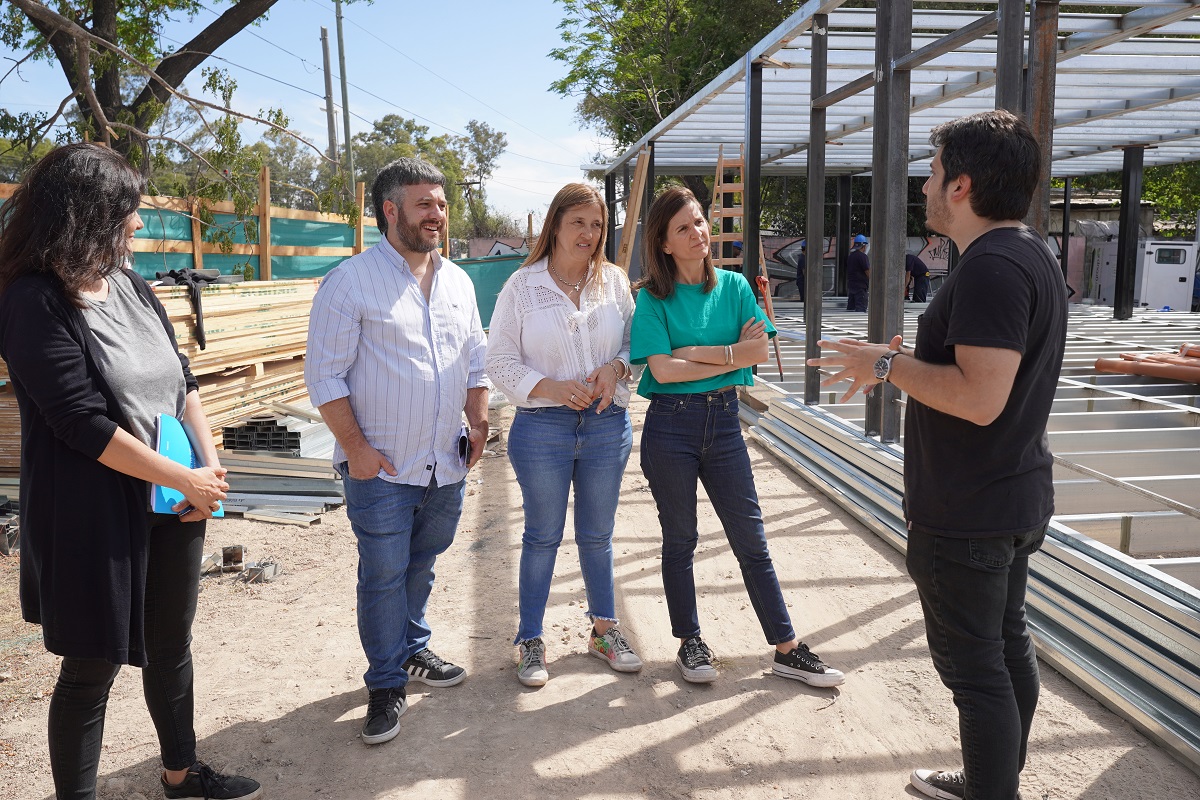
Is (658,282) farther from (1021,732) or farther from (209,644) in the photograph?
(209,644)

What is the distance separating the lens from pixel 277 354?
8891mm

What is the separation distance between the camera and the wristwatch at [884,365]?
2.47 metres

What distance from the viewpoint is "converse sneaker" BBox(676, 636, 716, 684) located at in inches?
147

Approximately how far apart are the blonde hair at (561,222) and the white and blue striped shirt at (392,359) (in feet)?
1.59

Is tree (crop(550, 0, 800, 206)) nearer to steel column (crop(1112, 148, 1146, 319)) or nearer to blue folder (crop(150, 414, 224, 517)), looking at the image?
steel column (crop(1112, 148, 1146, 319))

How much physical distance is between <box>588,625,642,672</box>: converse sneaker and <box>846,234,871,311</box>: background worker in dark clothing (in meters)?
14.9

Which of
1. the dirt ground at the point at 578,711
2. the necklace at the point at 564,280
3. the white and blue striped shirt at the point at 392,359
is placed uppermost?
the necklace at the point at 564,280

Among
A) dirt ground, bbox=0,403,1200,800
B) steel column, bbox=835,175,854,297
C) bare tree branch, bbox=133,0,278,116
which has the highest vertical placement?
bare tree branch, bbox=133,0,278,116

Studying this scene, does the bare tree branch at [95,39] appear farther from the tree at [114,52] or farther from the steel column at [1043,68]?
the steel column at [1043,68]

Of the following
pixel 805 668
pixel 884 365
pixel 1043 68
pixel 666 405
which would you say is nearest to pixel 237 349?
pixel 666 405

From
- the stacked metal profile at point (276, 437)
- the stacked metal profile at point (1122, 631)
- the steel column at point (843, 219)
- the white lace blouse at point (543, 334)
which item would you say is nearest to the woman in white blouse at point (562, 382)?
the white lace blouse at point (543, 334)

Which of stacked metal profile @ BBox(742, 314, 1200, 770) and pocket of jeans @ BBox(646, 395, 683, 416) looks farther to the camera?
pocket of jeans @ BBox(646, 395, 683, 416)

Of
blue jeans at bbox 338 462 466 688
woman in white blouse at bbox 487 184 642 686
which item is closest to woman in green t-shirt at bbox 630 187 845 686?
woman in white blouse at bbox 487 184 642 686

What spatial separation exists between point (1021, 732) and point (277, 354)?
25.6ft
